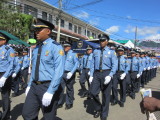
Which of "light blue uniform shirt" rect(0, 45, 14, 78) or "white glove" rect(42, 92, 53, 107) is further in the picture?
"light blue uniform shirt" rect(0, 45, 14, 78)

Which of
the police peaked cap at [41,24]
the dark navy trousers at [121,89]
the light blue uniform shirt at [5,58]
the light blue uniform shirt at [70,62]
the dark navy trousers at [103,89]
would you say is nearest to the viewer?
the police peaked cap at [41,24]

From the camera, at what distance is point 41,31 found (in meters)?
2.98

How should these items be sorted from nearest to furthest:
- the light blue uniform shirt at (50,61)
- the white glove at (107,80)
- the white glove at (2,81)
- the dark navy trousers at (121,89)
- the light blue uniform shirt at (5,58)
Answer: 1. the light blue uniform shirt at (50,61)
2. the white glove at (2,81)
3. the light blue uniform shirt at (5,58)
4. the white glove at (107,80)
5. the dark navy trousers at (121,89)

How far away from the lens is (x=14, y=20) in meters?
14.1

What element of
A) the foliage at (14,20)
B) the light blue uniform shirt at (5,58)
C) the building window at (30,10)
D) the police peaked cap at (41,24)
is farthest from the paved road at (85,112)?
the building window at (30,10)

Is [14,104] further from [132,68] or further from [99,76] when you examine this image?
[132,68]

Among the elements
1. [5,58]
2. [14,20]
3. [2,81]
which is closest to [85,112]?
[2,81]

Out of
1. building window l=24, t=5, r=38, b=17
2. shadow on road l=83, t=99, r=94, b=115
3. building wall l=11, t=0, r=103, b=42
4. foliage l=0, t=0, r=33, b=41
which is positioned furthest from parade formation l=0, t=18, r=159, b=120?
building wall l=11, t=0, r=103, b=42

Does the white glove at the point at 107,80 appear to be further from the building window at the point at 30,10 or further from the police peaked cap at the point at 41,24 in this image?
the building window at the point at 30,10

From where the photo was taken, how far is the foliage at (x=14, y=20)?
42.9 feet

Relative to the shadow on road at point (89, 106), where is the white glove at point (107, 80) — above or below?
above

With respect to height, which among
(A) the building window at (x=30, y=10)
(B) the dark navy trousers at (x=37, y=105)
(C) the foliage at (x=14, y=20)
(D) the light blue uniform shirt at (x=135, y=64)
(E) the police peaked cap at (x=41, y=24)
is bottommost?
(B) the dark navy trousers at (x=37, y=105)

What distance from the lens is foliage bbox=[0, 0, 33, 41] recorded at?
13074 millimetres

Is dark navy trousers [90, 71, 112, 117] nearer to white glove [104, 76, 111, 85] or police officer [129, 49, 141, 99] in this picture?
white glove [104, 76, 111, 85]
